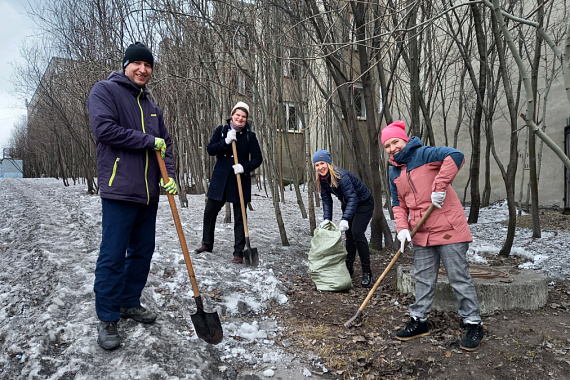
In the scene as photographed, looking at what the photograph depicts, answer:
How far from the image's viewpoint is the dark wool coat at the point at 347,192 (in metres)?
4.30

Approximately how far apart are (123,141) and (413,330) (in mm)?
2569

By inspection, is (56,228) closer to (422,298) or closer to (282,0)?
(282,0)

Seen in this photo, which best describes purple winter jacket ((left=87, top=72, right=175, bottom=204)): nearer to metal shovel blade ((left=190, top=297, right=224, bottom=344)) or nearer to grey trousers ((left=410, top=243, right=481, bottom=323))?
metal shovel blade ((left=190, top=297, right=224, bottom=344))

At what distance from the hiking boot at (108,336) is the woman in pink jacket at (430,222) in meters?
2.09

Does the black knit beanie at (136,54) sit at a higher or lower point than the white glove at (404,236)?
higher

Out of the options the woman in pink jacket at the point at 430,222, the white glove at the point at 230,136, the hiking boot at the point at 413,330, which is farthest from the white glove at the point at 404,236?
the white glove at the point at 230,136

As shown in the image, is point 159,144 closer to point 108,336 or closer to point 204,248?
point 108,336

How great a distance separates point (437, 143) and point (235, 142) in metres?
10.3

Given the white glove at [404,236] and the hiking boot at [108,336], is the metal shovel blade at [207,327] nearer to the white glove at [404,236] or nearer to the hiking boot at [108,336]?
the hiking boot at [108,336]

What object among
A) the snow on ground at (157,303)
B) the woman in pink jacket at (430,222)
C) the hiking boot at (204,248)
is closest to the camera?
the snow on ground at (157,303)

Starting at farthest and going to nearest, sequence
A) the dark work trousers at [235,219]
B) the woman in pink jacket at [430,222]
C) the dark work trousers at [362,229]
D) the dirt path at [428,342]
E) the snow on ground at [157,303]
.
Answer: the dark work trousers at [235,219]
the dark work trousers at [362,229]
the woman in pink jacket at [430,222]
the dirt path at [428,342]
the snow on ground at [157,303]

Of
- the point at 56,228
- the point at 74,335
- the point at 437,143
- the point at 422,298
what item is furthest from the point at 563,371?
the point at 437,143

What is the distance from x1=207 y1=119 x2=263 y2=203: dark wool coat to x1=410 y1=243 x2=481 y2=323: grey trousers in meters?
2.22

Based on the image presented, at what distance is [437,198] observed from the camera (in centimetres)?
286
